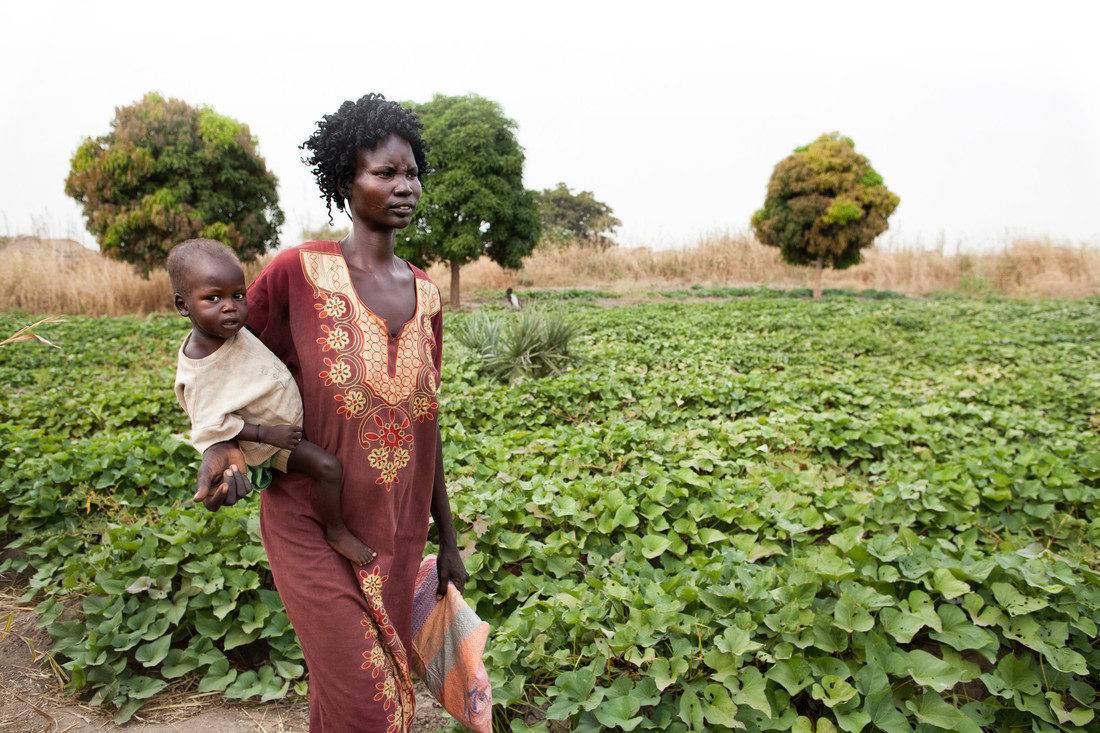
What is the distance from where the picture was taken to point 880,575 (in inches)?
84.8

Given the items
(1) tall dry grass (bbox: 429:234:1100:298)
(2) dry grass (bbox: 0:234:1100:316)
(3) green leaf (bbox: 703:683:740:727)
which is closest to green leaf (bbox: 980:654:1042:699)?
(3) green leaf (bbox: 703:683:740:727)

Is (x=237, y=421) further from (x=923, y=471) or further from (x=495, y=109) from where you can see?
(x=495, y=109)

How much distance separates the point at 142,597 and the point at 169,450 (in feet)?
4.33

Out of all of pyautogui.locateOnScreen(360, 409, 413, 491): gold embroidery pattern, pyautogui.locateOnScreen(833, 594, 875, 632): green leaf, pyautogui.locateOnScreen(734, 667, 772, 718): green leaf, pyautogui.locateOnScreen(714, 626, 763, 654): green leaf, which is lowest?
pyautogui.locateOnScreen(734, 667, 772, 718): green leaf

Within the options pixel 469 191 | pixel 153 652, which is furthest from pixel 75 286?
pixel 153 652

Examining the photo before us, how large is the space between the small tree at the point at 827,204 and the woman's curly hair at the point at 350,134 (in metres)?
15.9

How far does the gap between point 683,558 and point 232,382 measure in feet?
6.54

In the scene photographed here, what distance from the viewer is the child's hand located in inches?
51.3

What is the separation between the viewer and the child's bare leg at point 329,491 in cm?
135

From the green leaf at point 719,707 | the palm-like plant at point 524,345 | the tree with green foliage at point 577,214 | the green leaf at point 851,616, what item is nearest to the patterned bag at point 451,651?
the green leaf at point 719,707

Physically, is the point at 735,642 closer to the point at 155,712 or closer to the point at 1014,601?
the point at 1014,601

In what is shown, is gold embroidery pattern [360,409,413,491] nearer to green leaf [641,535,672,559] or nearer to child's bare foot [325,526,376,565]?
child's bare foot [325,526,376,565]

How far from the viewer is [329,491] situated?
1.37m

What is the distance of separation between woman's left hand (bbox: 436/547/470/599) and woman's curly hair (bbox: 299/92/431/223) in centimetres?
101
